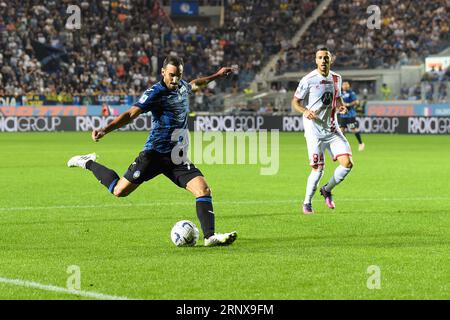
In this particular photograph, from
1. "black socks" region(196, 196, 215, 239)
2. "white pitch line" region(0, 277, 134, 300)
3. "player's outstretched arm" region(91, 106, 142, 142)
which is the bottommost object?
"white pitch line" region(0, 277, 134, 300)

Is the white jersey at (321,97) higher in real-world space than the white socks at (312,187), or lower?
higher

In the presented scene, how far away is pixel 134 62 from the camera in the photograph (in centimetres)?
5931

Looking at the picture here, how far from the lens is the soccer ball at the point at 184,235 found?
38.3ft

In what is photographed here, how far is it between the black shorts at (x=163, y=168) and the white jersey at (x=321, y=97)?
402 cm

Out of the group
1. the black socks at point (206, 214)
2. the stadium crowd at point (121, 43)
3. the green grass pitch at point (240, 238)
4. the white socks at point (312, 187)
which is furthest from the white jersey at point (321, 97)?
the stadium crowd at point (121, 43)

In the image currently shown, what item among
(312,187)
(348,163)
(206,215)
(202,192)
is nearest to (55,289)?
(206,215)

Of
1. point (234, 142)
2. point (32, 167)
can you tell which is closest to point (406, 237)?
point (32, 167)

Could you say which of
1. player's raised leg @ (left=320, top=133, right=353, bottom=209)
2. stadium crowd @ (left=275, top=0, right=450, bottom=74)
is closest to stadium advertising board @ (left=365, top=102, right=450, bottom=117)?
stadium crowd @ (left=275, top=0, right=450, bottom=74)

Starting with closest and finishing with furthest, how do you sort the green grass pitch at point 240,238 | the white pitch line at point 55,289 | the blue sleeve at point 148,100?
the white pitch line at point 55,289
the green grass pitch at point 240,238
the blue sleeve at point 148,100

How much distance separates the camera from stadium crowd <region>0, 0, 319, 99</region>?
55688mm

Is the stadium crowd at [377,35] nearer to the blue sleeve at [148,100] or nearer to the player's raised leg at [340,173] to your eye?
the player's raised leg at [340,173]

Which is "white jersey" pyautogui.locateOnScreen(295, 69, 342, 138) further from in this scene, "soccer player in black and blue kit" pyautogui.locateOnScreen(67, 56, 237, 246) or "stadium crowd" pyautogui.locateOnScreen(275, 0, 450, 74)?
"stadium crowd" pyautogui.locateOnScreen(275, 0, 450, 74)

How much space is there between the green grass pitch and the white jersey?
1395 millimetres
